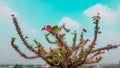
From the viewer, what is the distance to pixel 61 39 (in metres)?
6.60

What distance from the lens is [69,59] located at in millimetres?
6953

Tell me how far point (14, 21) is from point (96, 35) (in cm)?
202

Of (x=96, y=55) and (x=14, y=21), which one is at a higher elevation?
(x=14, y=21)

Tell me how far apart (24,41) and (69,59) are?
3.97 ft

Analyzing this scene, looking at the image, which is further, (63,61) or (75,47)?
(75,47)

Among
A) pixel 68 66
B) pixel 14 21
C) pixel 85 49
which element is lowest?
pixel 68 66

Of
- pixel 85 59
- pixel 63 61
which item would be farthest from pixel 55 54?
pixel 85 59

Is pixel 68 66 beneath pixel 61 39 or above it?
beneath

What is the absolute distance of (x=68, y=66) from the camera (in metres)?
7.01

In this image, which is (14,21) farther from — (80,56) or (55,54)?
(80,56)

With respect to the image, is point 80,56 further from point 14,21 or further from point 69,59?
point 14,21

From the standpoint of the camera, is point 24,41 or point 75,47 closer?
point 24,41

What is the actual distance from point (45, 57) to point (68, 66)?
0.67 m

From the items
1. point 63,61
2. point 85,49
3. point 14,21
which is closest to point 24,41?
point 14,21
